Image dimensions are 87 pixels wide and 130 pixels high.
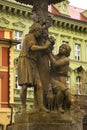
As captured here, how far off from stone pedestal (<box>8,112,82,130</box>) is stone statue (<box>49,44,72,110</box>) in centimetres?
40

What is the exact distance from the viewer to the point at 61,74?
41.0ft

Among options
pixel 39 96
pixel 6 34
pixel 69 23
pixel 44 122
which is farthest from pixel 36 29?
pixel 69 23

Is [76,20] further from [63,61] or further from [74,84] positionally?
[63,61]

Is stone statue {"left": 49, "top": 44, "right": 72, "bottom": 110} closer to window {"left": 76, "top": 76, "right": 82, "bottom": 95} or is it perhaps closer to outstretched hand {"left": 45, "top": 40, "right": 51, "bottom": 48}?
outstretched hand {"left": 45, "top": 40, "right": 51, "bottom": 48}

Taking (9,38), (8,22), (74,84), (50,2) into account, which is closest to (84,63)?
(74,84)

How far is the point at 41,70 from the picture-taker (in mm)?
12523

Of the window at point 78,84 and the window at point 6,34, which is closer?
the window at point 6,34

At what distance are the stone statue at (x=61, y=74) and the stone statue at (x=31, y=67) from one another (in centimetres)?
41

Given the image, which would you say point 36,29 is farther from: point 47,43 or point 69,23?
point 69,23

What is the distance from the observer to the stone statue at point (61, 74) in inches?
481

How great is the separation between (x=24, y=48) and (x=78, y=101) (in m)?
28.1

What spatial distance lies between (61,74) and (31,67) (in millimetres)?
810

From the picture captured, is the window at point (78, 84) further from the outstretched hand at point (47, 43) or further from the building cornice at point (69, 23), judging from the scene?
the outstretched hand at point (47, 43)

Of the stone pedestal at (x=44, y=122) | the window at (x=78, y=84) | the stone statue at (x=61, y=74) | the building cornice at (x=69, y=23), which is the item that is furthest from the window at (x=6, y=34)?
the stone pedestal at (x=44, y=122)
